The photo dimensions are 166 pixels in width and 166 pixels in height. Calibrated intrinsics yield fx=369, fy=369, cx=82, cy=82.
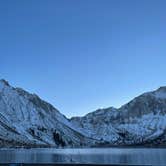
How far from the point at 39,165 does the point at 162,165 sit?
44.0 metres

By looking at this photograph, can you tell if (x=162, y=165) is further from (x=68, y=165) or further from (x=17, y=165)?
(x=17, y=165)

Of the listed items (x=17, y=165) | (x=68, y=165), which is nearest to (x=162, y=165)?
(x=68, y=165)

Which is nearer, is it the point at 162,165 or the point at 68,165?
the point at 68,165

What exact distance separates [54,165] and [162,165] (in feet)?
132

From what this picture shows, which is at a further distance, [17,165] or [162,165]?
[162,165]

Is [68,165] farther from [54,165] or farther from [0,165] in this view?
[0,165]

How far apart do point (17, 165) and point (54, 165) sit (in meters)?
11.3

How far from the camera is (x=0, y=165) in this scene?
110 metres

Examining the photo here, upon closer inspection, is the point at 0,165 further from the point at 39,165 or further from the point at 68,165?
the point at 68,165

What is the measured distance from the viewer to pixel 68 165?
369ft

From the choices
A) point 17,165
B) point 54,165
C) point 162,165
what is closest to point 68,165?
point 54,165

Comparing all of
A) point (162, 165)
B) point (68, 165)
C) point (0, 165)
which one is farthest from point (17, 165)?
point (162, 165)

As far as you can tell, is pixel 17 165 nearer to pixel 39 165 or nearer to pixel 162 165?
pixel 39 165

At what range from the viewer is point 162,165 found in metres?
129
